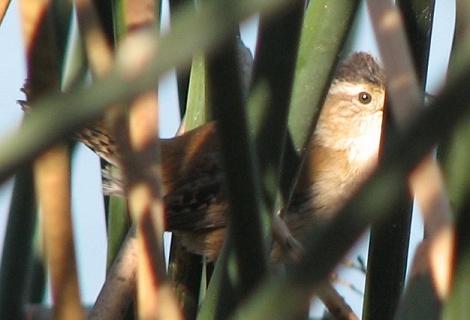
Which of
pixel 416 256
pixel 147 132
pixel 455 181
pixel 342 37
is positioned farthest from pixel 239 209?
pixel 342 37

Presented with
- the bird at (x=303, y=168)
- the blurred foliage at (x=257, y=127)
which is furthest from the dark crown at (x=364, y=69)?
the blurred foliage at (x=257, y=127)

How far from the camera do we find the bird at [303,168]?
2.95 meters

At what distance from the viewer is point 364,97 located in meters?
3.85

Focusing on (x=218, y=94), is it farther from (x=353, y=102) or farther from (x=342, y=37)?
(x=353, y=102)

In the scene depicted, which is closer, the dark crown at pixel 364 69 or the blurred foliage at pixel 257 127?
the blurred foliage at pixel 257 127

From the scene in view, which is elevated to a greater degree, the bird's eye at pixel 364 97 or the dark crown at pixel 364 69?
the dark crown at pixel 364 69

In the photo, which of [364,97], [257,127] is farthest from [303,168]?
[257,127]

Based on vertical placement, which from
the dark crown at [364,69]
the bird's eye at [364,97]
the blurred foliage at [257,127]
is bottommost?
the blurred foliage at [257,127]

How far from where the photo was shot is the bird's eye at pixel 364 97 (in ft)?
12.6

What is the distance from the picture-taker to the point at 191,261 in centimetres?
275

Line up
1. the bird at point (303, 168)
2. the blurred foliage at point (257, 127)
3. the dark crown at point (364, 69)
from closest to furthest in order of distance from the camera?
1. the blurred foliage at point (257, 127)
2. the bird at point (303, 168)
3. the dark crown at point (364, 69)

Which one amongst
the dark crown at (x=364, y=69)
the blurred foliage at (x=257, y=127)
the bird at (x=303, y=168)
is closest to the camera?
the blurred foliage at (x=257, y=127)

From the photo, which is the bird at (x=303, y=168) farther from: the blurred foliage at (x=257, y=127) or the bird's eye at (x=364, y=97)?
the blurred foliage at (x=257, y=127)

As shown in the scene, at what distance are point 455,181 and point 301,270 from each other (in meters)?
0.44
